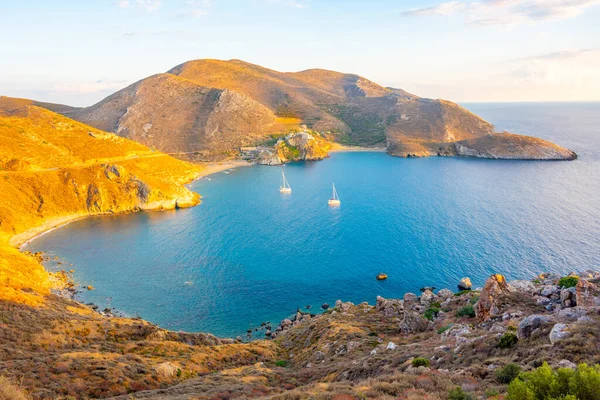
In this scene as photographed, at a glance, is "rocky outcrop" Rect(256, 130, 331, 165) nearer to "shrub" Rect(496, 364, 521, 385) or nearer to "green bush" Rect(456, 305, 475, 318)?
"green bush" Rect(456, 305, 475, 318)

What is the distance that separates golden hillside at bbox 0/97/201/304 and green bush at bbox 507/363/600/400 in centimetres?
6533

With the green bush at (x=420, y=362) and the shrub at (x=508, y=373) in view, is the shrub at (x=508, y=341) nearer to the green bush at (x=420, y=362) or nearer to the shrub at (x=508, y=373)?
the shrub at (x=508, y=373)

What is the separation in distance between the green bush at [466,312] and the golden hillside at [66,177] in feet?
199

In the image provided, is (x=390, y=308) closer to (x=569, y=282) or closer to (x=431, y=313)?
(x=431, y=313)

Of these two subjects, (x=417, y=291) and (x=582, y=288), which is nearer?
(x=582, y=288)

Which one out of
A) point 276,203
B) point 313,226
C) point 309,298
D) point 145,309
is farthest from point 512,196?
point 145,309

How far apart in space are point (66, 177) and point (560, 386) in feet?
337

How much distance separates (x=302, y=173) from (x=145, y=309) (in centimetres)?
9709

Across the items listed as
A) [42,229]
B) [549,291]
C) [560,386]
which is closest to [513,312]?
[549,291]

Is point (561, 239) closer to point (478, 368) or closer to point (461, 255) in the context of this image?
point (461, 255)

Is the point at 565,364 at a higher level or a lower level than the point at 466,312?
higher

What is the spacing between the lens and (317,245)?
67.0 metres

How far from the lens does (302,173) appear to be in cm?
13875

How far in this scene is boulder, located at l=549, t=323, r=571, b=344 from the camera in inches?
664
